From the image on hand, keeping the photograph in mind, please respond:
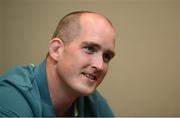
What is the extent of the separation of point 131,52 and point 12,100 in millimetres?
1040

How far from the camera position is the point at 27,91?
2.87 ft

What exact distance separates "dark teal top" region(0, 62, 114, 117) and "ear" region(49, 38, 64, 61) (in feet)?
0.21

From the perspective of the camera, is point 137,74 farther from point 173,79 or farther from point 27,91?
point 27,91

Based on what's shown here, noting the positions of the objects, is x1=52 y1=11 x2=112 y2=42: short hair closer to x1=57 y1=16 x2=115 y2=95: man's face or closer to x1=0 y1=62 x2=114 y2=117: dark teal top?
x1=57 y1=16 x2=115 y2=95: man's face

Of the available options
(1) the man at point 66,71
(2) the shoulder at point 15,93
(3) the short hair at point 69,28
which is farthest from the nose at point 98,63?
(2) the shoulder at point 15,93

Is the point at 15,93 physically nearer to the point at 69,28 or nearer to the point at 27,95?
the point at 27,95

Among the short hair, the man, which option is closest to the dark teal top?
the man

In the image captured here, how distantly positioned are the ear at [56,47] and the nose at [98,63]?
0.54 ft

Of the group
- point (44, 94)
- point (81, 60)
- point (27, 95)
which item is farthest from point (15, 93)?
point (81, 60)

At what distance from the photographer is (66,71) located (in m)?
0.97

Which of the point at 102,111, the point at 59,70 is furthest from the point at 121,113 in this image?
the point at 59,70

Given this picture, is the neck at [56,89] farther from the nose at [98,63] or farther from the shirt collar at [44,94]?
the nose at [98,63]

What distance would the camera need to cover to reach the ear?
1.02 m

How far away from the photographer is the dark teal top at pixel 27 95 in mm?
807
